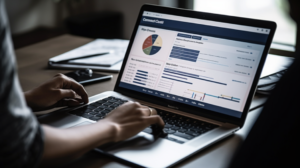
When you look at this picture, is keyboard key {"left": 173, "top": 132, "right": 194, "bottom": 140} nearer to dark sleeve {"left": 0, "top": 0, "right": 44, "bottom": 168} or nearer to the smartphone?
dark sleeve {"left": 0, "top": 0, "right": 44, "bottom": 168}

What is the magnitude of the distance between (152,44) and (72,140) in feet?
1.55

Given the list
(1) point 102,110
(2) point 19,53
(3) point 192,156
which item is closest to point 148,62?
(1) point 102,110

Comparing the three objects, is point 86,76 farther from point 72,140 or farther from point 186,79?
point 72,140

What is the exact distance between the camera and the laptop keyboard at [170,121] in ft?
2.62

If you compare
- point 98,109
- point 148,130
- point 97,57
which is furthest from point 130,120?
point 97,57

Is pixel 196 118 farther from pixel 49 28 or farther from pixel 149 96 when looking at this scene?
pixel 49 28

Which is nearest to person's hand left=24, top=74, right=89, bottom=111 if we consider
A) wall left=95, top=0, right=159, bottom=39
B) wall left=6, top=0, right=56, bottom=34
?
wall left=95, top=0, right=159, bottom=39

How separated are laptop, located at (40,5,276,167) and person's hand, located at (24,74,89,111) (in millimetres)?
40

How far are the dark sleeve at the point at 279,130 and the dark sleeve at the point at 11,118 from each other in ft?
1.17

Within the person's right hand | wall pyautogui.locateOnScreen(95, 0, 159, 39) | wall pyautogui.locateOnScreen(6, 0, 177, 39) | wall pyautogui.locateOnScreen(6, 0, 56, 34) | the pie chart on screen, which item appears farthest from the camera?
wall pyautogui.locateOnScreen(6, 0, 56, 34)

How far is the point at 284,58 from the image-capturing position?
4.73 ft

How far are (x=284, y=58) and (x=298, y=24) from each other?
1043 millimetres

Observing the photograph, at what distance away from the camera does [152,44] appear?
103 cm

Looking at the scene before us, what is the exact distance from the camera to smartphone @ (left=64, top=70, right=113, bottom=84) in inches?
47.6
